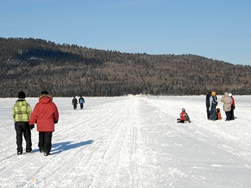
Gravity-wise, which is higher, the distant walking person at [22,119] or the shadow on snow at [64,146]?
the distant walking person at [22,119]

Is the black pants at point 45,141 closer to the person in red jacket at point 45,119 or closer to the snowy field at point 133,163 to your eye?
the person in red jacket at point 45,119

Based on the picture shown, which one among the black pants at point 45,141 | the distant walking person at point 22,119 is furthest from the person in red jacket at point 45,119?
the distant walking person at point 22,119

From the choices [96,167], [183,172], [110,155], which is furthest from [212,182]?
[110,155]

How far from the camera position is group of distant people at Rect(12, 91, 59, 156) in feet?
33.7

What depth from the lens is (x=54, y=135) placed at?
50.4 ft

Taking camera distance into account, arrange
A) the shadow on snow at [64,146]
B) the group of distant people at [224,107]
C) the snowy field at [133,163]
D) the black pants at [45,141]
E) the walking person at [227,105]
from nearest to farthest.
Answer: the snowy field at [133,163], the black pants at [45,141], the shadow on snow at [64,146], the walking person at [227,105], the group of distant people at [224,107]

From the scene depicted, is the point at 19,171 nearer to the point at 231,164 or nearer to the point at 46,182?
the point at 46,182

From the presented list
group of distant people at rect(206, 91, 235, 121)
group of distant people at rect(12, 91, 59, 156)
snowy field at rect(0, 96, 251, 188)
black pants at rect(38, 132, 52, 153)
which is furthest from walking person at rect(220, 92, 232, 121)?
black pants at rect(38, 132, 52, 153)

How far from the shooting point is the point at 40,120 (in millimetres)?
10297

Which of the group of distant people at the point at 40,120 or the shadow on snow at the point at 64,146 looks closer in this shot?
the group of distant people at the point at 40,120

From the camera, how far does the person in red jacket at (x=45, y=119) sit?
10258mm

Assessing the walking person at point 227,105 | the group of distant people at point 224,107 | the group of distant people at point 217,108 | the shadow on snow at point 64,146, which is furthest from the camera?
the group of distant people at point 224,107

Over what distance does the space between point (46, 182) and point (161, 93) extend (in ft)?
623

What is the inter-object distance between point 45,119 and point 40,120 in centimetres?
12
